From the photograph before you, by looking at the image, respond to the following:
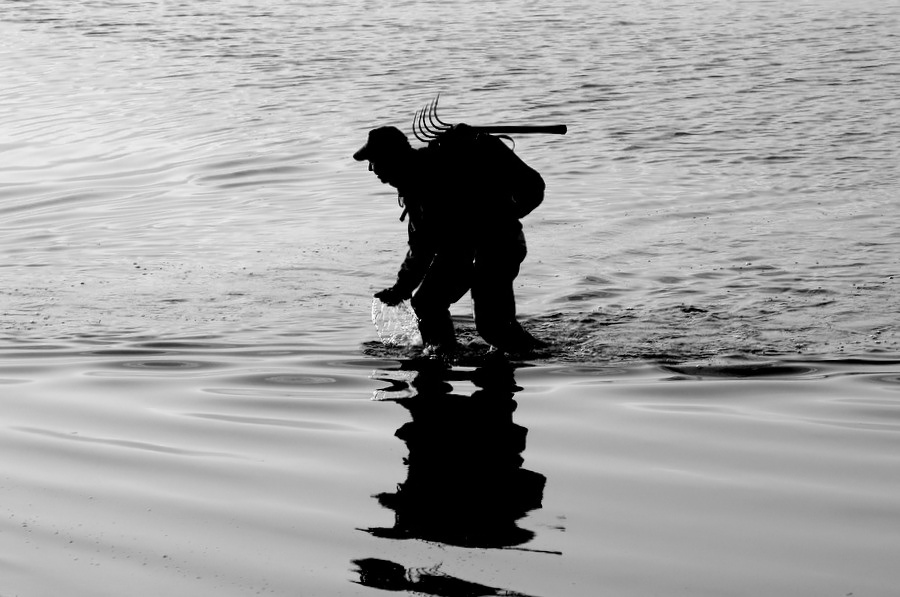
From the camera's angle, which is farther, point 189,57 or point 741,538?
point 189,57

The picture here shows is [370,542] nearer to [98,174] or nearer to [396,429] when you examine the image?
[396,429]

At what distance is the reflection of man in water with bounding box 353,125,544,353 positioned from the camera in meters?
6.90

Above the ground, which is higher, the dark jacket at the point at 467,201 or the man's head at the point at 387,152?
the man's head at the point at 387,152

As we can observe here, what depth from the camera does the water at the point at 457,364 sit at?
4.75 metres

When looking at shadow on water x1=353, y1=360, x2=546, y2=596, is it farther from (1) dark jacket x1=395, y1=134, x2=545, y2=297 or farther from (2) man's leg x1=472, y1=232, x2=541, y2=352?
(1) dark jacket x1=395, y1=134, x2=545, y2=297

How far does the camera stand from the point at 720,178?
45.3ft

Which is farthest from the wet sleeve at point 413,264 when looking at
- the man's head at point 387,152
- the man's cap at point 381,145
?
the man's cap at point 381,145

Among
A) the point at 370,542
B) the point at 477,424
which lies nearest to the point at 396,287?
the point at 477,424

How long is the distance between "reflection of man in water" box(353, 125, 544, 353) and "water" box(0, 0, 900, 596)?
34 centimetres

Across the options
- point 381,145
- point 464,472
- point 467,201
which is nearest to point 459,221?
point 467,201

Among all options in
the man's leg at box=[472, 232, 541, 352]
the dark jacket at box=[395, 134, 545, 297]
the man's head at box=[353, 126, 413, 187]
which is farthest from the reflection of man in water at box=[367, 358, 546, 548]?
the man's head at box=[353, 126, 413, 187]

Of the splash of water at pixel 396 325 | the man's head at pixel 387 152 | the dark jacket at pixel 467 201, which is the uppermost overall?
the man's head at pixel 387 152

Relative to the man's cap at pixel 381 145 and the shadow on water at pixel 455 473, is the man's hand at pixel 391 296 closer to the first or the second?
Result: the shadow on water at pixel 455 473

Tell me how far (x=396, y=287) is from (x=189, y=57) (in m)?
17.7
